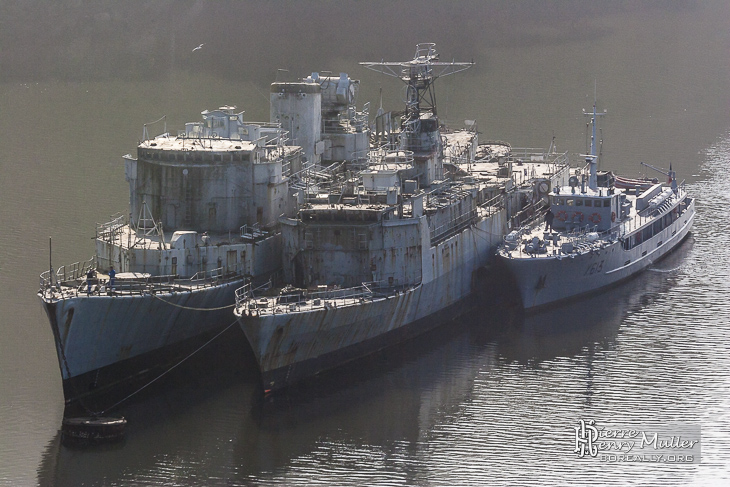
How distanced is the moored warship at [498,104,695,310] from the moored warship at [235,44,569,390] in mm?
2465

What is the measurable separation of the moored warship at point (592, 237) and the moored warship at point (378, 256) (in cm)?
247

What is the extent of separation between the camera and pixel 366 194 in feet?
173

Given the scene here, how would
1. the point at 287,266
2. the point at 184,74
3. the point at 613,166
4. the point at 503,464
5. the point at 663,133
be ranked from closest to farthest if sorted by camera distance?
the point at 503,464 → the point at 287,266 → the point at 613,166 → the point at 663,133 → the point at 184,74

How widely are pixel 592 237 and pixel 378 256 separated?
13.6 metres

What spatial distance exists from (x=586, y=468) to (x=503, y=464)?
282 cm

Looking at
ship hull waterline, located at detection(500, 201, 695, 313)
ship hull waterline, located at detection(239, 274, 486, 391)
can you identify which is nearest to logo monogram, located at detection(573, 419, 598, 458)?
ship hull waterline, located at detection(239, 274, 486, 391)

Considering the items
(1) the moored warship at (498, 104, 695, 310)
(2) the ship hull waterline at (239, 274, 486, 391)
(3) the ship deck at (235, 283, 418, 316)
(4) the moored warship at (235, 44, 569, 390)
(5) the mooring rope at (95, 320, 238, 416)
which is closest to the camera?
(5) the mooring rope at (95, 320, 238, 416)

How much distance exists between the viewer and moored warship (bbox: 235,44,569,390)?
48.0 m

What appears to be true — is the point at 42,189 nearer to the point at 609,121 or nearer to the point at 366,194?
the point at 366,194

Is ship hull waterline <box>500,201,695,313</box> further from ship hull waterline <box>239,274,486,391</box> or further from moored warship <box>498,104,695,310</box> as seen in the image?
ship hull waterline <box>239,274,486,391</box>

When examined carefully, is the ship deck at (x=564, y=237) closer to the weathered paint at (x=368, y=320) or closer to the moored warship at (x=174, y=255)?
the weathered paint at (x=368, y=320)

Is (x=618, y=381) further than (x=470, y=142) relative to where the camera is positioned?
No

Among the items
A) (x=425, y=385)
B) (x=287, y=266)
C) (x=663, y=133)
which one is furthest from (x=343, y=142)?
(x=663, y=133)

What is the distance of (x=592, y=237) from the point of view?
60.3 metres
